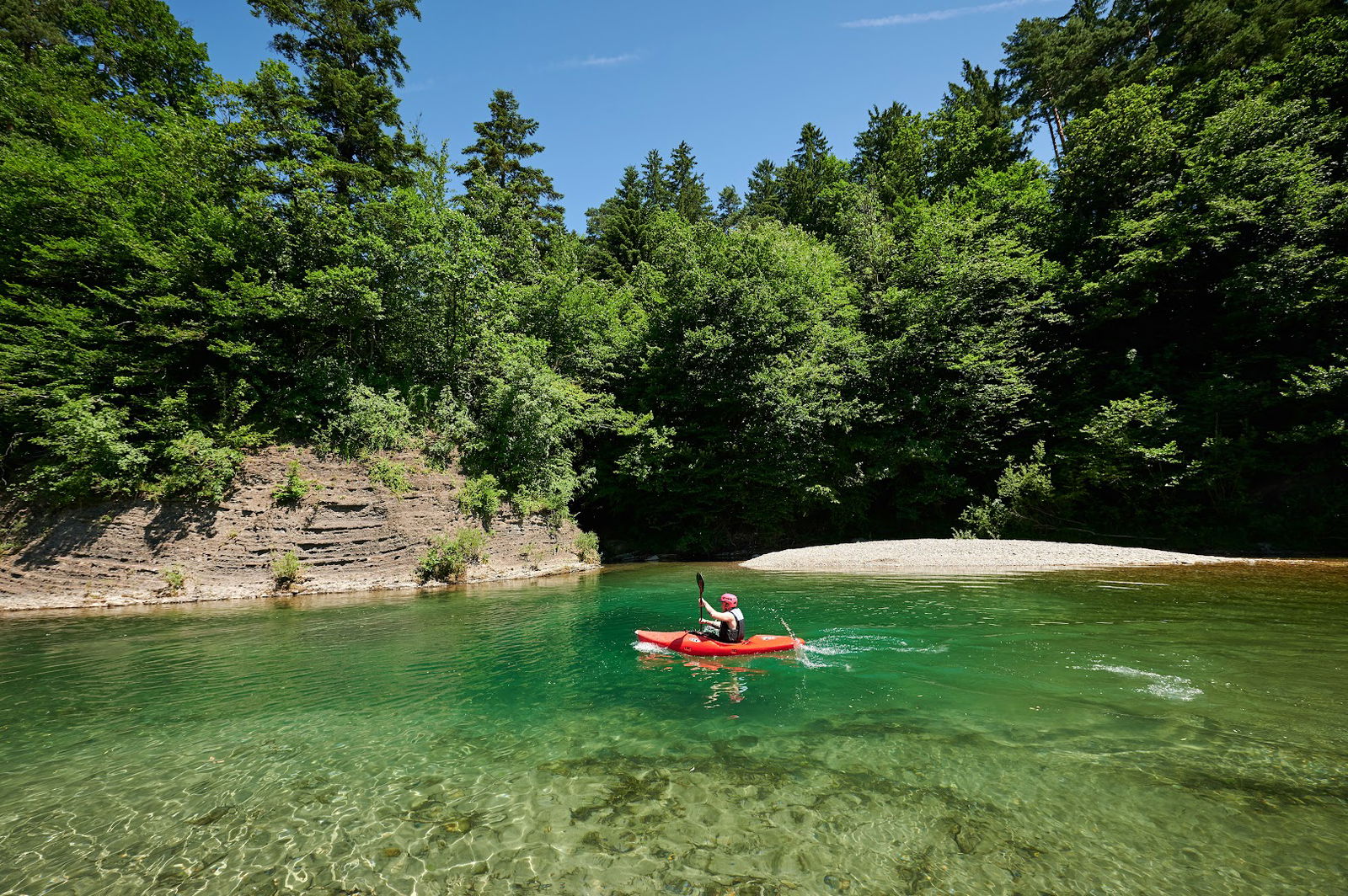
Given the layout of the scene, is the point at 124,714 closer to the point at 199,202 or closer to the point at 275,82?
the point at 199,202

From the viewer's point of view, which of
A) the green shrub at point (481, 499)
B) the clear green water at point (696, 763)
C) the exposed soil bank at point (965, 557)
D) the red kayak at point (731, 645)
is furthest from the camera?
the green shrub at point (481, 499)

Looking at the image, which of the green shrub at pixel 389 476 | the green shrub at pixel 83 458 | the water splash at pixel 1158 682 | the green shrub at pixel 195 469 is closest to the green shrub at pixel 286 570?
the green shrub at pixel 195 469

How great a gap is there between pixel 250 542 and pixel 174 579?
6.14 feet

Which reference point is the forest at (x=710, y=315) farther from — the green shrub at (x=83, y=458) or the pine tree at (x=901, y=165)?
the pine tree at (x=901, y=165)

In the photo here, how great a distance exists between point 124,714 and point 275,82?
76.2ft

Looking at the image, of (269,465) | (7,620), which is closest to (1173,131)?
(269,465)

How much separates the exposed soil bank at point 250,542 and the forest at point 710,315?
2.50 ft

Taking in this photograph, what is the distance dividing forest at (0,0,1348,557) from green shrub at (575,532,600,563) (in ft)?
8.18

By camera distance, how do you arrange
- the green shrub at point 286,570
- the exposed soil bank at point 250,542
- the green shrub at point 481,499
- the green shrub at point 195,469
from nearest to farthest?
1. the exposed soil bank at point 250,542
2. the green shrub at point 195,469
3. the green shrub at point 286,570
4. the green shrub at point 481,499

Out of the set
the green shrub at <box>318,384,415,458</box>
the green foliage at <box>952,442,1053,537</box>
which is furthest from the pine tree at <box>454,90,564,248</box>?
the green foliage at <box>952,442,1053,537</box>

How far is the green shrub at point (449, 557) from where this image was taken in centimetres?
1748

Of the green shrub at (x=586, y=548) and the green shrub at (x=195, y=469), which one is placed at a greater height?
the green shrub at (x=195, y=469)

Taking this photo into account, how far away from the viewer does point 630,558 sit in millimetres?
25656

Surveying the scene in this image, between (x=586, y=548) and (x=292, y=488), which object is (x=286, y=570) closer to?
(x=292, y=488)
